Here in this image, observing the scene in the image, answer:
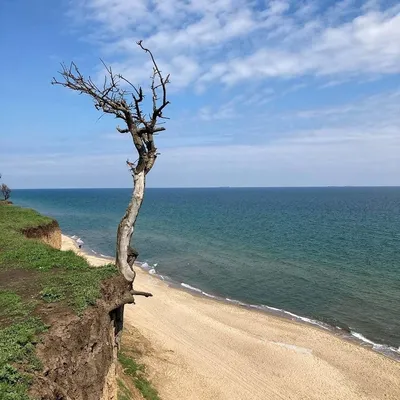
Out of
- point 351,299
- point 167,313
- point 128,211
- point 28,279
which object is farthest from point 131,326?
point 351,299

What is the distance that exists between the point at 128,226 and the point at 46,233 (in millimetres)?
17393

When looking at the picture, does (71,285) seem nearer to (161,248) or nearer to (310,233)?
(161,248)

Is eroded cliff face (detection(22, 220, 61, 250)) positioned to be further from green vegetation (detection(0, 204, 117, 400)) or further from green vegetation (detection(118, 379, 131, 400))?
green vegetation (detection(118, 379, 131, 400))

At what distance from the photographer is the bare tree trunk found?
12.8 m

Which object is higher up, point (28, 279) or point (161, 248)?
point (28, 279)

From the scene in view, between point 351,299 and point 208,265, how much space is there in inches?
727

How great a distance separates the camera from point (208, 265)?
48.6m

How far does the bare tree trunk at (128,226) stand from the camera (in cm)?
1276

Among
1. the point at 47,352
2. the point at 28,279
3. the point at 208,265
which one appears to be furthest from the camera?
the point at 208,265

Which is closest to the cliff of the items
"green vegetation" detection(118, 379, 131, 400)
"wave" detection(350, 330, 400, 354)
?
"green vegetation" detection(118, 379, 131, 400)

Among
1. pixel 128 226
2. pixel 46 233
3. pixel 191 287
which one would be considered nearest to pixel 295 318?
pixel 191 287

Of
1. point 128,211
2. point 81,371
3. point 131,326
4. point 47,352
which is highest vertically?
point 128,211

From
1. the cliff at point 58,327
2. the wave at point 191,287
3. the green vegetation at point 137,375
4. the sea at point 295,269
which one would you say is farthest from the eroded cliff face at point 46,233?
the sea at point 295,269

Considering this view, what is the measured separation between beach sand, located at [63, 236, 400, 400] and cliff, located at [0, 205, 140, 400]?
8.01 meters
